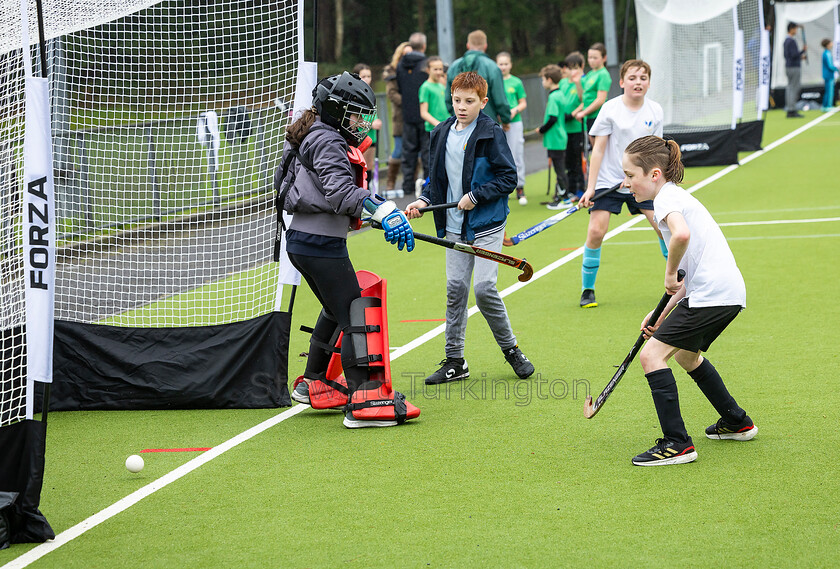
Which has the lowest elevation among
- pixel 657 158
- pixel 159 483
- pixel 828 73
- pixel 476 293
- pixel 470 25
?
pixel 159 483

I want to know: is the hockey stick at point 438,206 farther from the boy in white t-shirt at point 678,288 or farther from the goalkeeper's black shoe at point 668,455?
the goalkeeper's black shoe at point 668,455

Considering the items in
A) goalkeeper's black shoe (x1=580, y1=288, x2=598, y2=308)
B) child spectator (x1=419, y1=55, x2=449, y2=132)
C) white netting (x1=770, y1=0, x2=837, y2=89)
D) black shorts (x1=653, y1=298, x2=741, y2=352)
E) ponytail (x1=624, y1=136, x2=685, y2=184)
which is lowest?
goalkeeper's black shoe (x1=580, y1=288, x2=598, y2=308)

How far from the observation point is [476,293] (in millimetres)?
6047

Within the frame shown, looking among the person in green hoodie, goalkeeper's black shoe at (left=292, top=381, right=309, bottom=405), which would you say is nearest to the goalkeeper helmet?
goalkeeper's black shoe at (left=292, top=381, right=309, bottom=405)

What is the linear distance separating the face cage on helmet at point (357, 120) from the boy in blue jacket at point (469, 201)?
69 cm

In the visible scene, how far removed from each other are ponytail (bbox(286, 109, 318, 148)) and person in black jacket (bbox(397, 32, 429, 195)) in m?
9.10

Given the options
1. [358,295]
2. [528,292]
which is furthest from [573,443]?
[528,292]

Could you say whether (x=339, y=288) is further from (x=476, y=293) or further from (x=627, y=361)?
(x=627, y=361)

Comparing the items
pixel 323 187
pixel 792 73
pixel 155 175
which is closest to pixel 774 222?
pixel 155 175

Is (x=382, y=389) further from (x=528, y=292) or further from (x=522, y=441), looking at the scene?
(x=528, y=292)

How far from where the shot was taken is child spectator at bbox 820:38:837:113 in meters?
27.4

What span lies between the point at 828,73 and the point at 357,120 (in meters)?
25.7

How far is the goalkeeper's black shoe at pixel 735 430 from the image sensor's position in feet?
16.0

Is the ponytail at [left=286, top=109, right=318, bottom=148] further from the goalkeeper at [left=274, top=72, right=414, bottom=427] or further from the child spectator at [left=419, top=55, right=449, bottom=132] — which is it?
the child spectator at [left=419, top=55, right=449, bottom=132]
